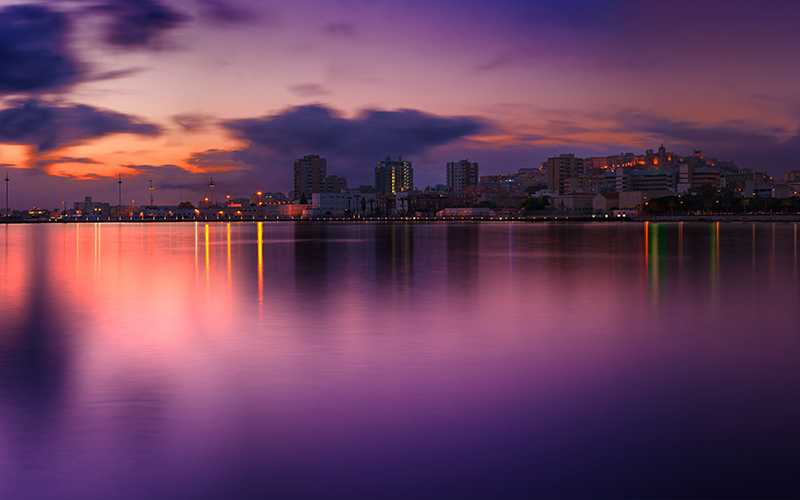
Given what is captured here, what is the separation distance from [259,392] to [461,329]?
536 centimetres

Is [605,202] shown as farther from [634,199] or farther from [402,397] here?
[402,397]

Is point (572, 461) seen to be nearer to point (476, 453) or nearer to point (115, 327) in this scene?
point (476, 453)

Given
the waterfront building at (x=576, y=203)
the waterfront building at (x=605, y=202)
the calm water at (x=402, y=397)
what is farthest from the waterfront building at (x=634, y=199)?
the calm water at (x=402, y=397)

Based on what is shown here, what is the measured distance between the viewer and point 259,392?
25.3ft

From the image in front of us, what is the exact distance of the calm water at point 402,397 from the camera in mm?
5230

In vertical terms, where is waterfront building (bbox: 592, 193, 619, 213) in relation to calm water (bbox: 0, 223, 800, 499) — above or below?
above

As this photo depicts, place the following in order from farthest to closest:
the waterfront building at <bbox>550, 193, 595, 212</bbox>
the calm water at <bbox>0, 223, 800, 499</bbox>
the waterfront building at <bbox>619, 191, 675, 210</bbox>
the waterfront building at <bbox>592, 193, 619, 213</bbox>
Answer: the waterfront building at <bbox>550, 193, 595, 212</bbox>
the waterfront building at <bbox>592, 193, 619, 213</bbox>
the waterfront building at <bbox>619, 191, 675, 210</bbox>
the calm water at <bbox>0, 223, 800, 499</bbox>

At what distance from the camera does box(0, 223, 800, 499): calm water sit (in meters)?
5.23

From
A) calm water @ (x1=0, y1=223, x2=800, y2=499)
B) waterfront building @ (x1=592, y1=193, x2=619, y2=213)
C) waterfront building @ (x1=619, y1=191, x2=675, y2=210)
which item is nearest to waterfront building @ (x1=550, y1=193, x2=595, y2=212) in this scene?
waterfront building @ (x1=592, y1=193, x2=619, y2=213)

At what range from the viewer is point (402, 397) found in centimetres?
737

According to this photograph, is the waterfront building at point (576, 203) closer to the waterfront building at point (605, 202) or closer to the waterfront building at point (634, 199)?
the waterfront building at point (605, 202)

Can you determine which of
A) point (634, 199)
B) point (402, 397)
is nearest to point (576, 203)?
point (634, 199)

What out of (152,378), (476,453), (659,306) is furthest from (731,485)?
(659,306)

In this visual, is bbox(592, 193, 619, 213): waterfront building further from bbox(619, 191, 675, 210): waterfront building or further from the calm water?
the calm water
